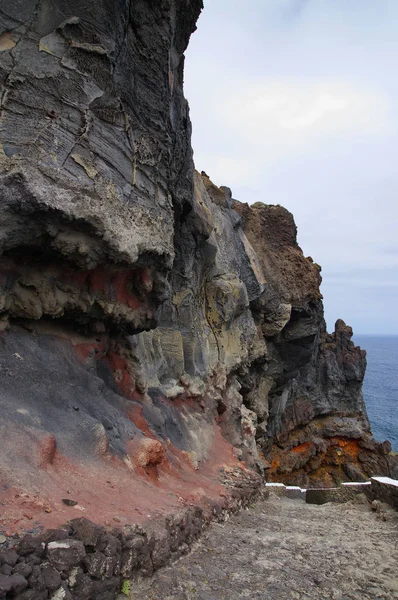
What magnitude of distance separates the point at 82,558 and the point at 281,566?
246cm

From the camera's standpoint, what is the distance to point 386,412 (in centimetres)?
7725

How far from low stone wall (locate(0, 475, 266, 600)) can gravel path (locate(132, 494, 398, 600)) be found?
0.57ft

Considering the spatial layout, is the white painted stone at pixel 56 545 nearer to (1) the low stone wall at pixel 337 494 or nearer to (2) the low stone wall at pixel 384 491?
(2) the low stone wall at pixel 384 491

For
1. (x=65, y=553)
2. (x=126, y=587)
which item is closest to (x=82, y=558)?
(x=65, y=553)

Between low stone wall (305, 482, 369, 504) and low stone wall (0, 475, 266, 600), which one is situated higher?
low stone wall (0, 475, 266, 600)

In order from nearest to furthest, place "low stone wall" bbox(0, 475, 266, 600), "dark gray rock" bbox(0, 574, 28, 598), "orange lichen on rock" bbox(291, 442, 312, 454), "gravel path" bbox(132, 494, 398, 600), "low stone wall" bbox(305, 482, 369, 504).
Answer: "dark gray rock" bbox(0, 574, 28, 598) → "low stone wall" bbox(0, 475, 266, 600) → "gravel path" bbox(132, 494, 398, 600) → "low stone wall" bbox(305, 482, 369, 504) → "orange lichen on rock" bbox(291, 442, 312, 454)

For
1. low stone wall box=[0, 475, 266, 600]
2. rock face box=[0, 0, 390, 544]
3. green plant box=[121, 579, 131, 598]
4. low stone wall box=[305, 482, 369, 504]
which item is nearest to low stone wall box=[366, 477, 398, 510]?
low stone wall box=[305, 482, 369, 504]

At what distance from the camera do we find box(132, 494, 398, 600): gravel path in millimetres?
4051

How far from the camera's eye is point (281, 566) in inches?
190

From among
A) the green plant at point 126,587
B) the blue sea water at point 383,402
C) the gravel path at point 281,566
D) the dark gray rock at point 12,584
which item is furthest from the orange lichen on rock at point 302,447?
the dark gray rock at point 12,584

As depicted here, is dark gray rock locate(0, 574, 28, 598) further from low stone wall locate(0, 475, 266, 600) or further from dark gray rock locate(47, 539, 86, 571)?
dark gray rock locate(47, 539, 86, 571)

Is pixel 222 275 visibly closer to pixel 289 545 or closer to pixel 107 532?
pixel 289 545

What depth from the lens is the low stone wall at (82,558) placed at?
3.00 m

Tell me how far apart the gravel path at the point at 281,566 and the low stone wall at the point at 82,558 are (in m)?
0.17
